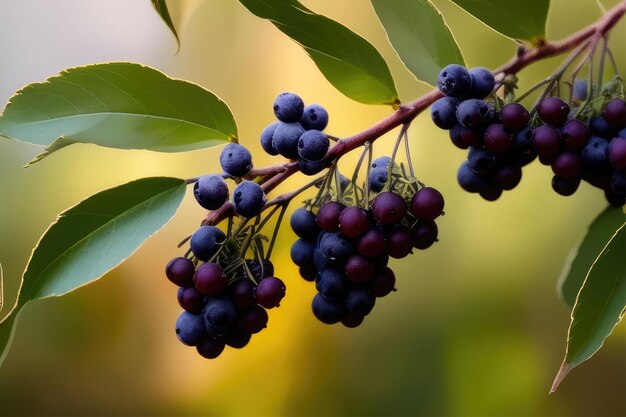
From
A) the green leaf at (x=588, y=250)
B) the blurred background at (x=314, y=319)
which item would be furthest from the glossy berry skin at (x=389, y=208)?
the blurred background at (x=314, y=319)

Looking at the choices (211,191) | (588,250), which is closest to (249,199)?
(211,191)

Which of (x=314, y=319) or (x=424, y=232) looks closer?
(x=424, y=232)

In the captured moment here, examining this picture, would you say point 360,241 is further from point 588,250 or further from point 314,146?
point 588,250

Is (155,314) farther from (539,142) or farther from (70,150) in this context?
(539,142)

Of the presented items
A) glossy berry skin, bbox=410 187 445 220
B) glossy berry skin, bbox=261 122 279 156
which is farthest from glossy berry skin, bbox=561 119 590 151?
glossy berry skin, bbox=261 122 279 156

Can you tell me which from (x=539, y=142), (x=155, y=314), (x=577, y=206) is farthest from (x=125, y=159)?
(x=539, y=142)

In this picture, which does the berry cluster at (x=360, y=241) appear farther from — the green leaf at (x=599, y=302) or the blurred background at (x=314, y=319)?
the blurred background at (x=314, y=319)

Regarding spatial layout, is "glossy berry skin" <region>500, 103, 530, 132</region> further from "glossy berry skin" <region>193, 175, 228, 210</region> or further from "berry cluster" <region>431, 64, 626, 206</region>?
"glossy berry skin" <region>193, 175, 228, 210</region>
